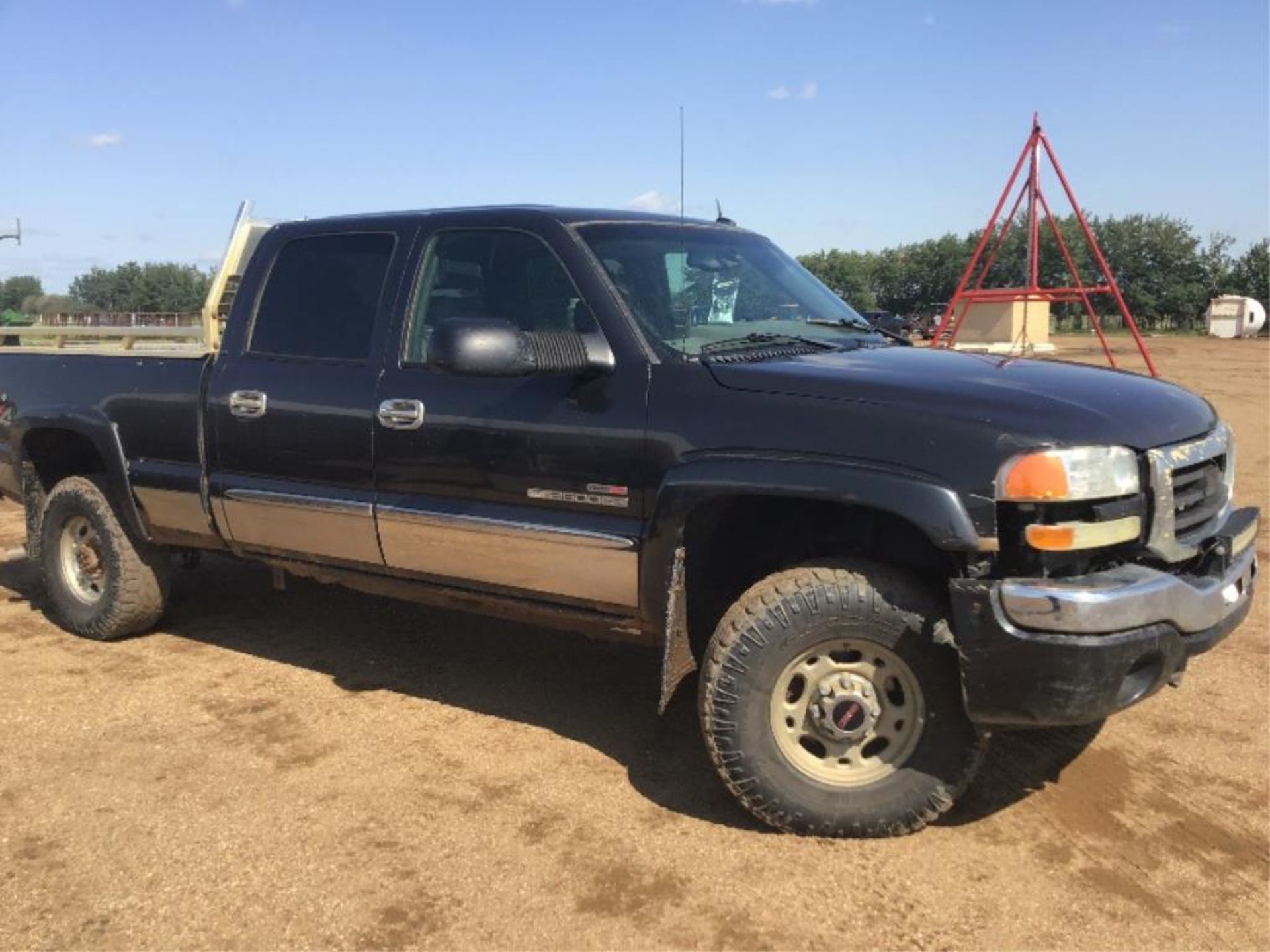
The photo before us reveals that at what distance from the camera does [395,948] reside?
2.94 meters

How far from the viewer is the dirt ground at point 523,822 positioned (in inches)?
120

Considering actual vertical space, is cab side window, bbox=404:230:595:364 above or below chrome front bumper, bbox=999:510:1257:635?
above

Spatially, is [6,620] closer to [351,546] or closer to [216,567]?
[216,567]

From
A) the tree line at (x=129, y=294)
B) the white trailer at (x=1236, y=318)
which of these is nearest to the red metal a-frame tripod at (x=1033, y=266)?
the tree line at (x=129, y=294)

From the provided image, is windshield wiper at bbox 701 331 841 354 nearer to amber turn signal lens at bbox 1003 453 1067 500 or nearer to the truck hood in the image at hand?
the truck hood

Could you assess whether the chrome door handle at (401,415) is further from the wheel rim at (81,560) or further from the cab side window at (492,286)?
the wheel rim at (81,560)

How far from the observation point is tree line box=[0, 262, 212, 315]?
6.33 m

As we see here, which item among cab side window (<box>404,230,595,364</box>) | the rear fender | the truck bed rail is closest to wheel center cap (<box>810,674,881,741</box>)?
cab side window (<box>404,230,595,364</box>)

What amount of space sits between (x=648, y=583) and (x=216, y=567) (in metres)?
4.47

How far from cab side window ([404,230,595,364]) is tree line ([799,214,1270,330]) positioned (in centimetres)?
5523

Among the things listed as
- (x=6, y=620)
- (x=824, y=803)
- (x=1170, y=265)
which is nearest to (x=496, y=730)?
(x=824, y=803)

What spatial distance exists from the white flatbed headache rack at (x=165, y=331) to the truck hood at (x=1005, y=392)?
267 centimetres

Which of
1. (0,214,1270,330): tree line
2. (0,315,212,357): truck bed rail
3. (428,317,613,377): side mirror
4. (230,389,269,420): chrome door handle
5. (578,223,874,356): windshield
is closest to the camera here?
(428,317,613,377): side mirror

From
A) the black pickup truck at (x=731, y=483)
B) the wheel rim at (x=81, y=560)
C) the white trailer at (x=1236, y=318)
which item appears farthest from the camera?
the white trailer at (x=1236, y=318)
